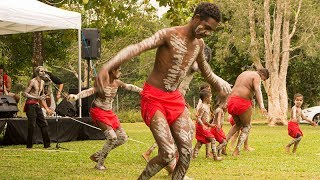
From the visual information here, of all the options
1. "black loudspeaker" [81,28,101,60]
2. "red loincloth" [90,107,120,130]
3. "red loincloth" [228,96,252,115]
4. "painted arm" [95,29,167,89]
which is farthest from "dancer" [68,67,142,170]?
"black loudspeaker" [81,28,101,60]

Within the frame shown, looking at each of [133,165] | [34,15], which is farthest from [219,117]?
[34,15]

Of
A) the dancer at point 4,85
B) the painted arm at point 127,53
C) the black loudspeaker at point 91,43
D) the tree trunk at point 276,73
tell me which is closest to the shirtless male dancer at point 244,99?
the painted arm at point 127,53

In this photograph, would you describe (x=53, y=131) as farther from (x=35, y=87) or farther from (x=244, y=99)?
(x=244, y=99)

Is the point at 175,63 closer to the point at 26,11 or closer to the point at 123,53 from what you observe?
the point at 123,53

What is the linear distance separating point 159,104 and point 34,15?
885 centimetres

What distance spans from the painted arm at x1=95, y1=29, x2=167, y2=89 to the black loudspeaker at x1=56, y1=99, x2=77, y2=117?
475 inches

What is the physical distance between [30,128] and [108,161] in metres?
4.17

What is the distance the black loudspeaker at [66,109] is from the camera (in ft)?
63.9

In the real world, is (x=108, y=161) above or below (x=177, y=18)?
below

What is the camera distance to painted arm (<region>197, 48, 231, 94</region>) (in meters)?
7.62

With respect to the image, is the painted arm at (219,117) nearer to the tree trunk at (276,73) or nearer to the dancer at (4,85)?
the dancer at (4,85)

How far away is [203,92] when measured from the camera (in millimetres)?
13562

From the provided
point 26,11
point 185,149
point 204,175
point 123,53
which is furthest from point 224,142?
point 123,53

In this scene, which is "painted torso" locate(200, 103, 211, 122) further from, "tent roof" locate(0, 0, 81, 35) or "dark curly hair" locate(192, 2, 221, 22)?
"dark curly hair" locate(192, 2, 221, 22)
